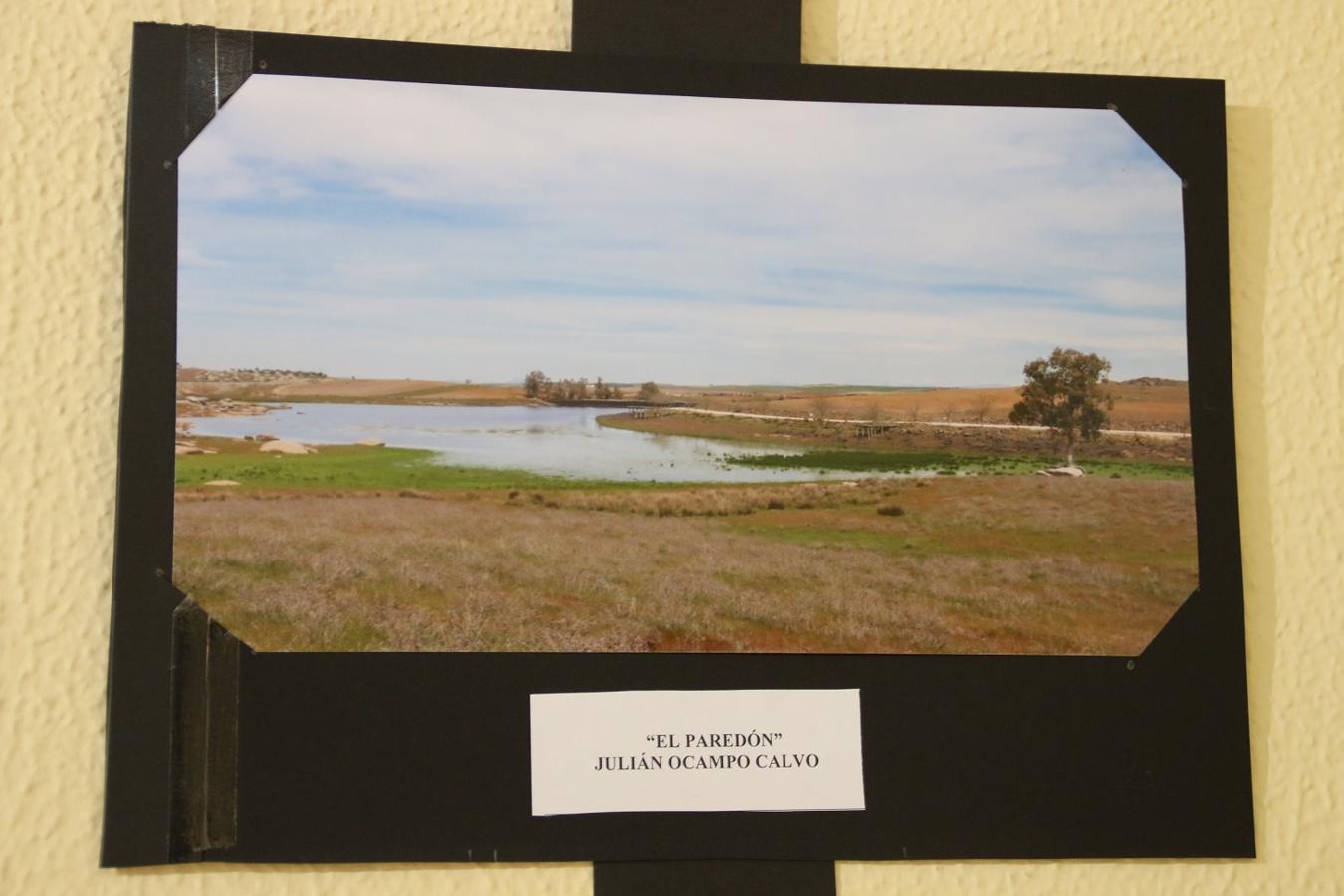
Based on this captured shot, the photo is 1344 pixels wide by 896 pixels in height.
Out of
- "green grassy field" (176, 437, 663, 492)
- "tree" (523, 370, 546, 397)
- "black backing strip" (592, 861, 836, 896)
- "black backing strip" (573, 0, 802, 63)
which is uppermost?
"black backing strip" (573, 0, 802, 63)

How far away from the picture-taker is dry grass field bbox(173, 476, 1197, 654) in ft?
2.42

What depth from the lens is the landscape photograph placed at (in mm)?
745

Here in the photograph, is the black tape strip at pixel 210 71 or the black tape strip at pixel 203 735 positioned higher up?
the black tape strip at pixel 210 71

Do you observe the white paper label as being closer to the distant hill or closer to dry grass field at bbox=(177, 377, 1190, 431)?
dry grass field at bbox=(177, 377, 1190, 431)

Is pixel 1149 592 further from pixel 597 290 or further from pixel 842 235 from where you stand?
pixel 597 290

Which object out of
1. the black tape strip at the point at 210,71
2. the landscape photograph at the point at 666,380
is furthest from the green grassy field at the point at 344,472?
the black tape strip at the point at 210,71

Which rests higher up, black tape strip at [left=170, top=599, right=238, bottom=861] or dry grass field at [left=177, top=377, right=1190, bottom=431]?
dry grass field at [left=177, top=377, right=1190, bottom=431]

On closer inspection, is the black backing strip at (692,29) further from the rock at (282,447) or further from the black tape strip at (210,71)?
the rock at (282,447)

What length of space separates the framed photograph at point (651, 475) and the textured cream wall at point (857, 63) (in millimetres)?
31

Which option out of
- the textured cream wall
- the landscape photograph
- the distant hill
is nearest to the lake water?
the landscape photograph

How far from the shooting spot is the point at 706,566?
757 mm

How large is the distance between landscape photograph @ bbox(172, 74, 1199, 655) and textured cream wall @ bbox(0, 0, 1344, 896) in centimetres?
7

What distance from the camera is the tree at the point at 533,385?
757 millimetres

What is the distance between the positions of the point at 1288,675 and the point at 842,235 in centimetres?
51
